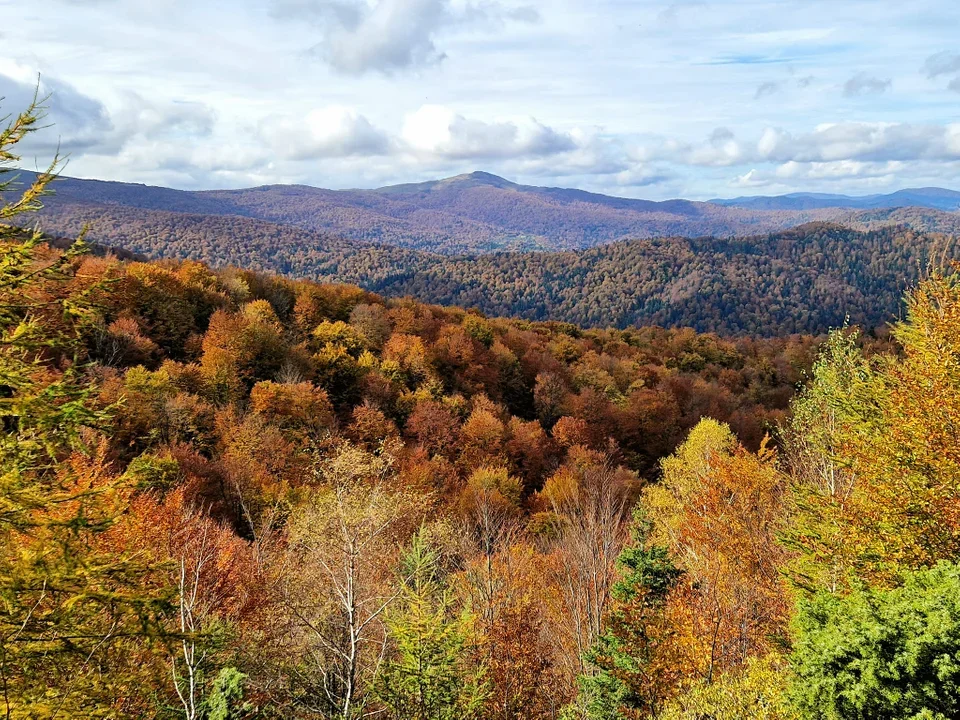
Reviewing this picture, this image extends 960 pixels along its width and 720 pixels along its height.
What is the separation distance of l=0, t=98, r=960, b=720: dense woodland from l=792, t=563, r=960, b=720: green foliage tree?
2.0 inches

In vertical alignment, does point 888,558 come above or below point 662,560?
above

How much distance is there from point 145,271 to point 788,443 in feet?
196

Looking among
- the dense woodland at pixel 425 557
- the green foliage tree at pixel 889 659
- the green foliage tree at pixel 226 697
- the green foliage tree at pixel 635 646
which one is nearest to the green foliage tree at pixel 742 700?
the dense woodland at pixel 425 557

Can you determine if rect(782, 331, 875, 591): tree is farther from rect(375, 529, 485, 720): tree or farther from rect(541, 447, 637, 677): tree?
rect(375, 529, 485, 720): tree

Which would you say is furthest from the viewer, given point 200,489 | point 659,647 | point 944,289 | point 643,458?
point 643,458

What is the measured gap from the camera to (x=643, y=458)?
64.2 m

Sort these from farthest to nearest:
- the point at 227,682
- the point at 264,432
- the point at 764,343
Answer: the point at 764,343
the point at 264,432
the point at 227,682

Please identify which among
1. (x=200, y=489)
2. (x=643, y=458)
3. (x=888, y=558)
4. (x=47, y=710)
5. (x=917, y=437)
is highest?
(x=917, y=437)

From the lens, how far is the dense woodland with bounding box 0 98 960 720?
753cm

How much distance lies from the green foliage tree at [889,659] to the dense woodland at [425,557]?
0.16 feet

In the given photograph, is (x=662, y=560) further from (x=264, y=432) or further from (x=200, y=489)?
(x=264, y=432)

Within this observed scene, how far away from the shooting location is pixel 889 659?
9.29m

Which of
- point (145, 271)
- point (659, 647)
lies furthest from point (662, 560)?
point (145, 271)

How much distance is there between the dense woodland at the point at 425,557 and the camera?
24.7ft
